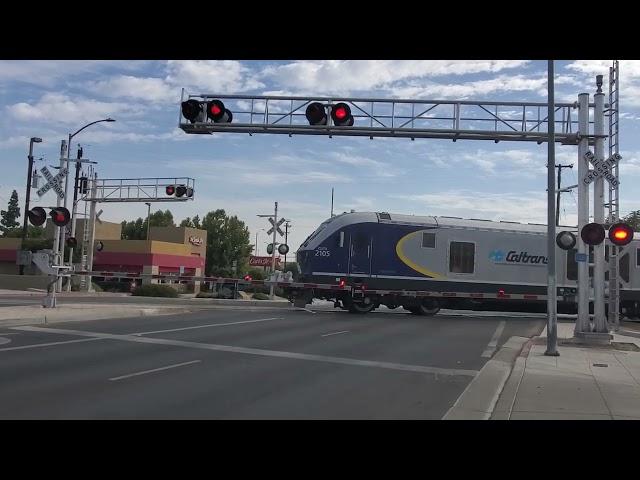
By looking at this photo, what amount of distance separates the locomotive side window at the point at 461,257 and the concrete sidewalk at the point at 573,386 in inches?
439

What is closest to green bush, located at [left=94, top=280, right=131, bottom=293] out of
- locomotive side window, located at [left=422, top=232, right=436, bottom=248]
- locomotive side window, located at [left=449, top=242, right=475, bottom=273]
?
locomotive side window, located at [left=422, top=232, right=436, bottom=248]

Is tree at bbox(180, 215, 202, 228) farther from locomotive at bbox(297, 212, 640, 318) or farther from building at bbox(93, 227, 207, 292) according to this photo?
locomotive at bbox(297, 212, 640, 318)

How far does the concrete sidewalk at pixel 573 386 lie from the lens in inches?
324

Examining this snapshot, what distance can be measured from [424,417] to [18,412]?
4815 millimetres

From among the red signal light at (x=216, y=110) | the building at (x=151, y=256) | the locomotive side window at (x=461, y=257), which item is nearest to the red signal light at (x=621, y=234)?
the red signal light at (x=216, y=110)

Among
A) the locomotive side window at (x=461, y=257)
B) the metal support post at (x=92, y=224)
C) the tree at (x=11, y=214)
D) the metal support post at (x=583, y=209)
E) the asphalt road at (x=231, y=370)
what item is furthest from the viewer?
the tree at (x=11, y=214)

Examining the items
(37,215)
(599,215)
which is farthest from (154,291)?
(599,215)

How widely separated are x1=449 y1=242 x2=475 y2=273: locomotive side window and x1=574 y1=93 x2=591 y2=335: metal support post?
9456 millimetres

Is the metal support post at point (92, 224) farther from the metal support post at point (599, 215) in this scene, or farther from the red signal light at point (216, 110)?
the metal support post at point (599, 215)

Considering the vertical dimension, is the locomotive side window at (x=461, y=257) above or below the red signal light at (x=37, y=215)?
below
